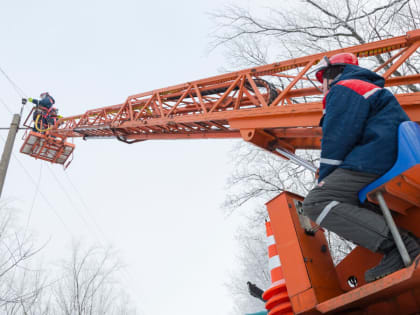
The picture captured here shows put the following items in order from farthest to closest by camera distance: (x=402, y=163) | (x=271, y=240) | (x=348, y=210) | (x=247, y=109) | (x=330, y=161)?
(x=247, y=109) < (x=271, y=240) < (x=330, y=161) < (x=348, y=210) < (x=402, y=163)

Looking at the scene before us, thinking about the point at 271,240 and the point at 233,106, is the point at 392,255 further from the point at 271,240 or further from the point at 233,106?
the point at 233,106

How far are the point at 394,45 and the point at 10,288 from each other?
1488 centimetres

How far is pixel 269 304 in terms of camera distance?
2.80m

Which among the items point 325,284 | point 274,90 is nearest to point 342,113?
point 325,284

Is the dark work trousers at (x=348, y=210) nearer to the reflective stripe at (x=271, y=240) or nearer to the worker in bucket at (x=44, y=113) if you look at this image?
the reflective stripe at (x=271, y=240)

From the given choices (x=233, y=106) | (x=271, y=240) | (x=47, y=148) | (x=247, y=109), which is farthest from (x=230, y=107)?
(x=47, y=148)

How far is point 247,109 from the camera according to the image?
432 cm

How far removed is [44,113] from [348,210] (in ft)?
32.1

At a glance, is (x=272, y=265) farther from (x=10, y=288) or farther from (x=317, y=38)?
(x=10, y=288)

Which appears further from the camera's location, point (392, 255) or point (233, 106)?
point (233, 106)

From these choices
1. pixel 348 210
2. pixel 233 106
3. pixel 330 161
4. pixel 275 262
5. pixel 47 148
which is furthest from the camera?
pixel 47 148

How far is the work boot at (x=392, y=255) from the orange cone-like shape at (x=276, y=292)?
0.75m

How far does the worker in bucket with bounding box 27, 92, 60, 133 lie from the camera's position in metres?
9.45

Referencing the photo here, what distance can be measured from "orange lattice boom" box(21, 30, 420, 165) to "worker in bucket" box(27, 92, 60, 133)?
2.01 meters
